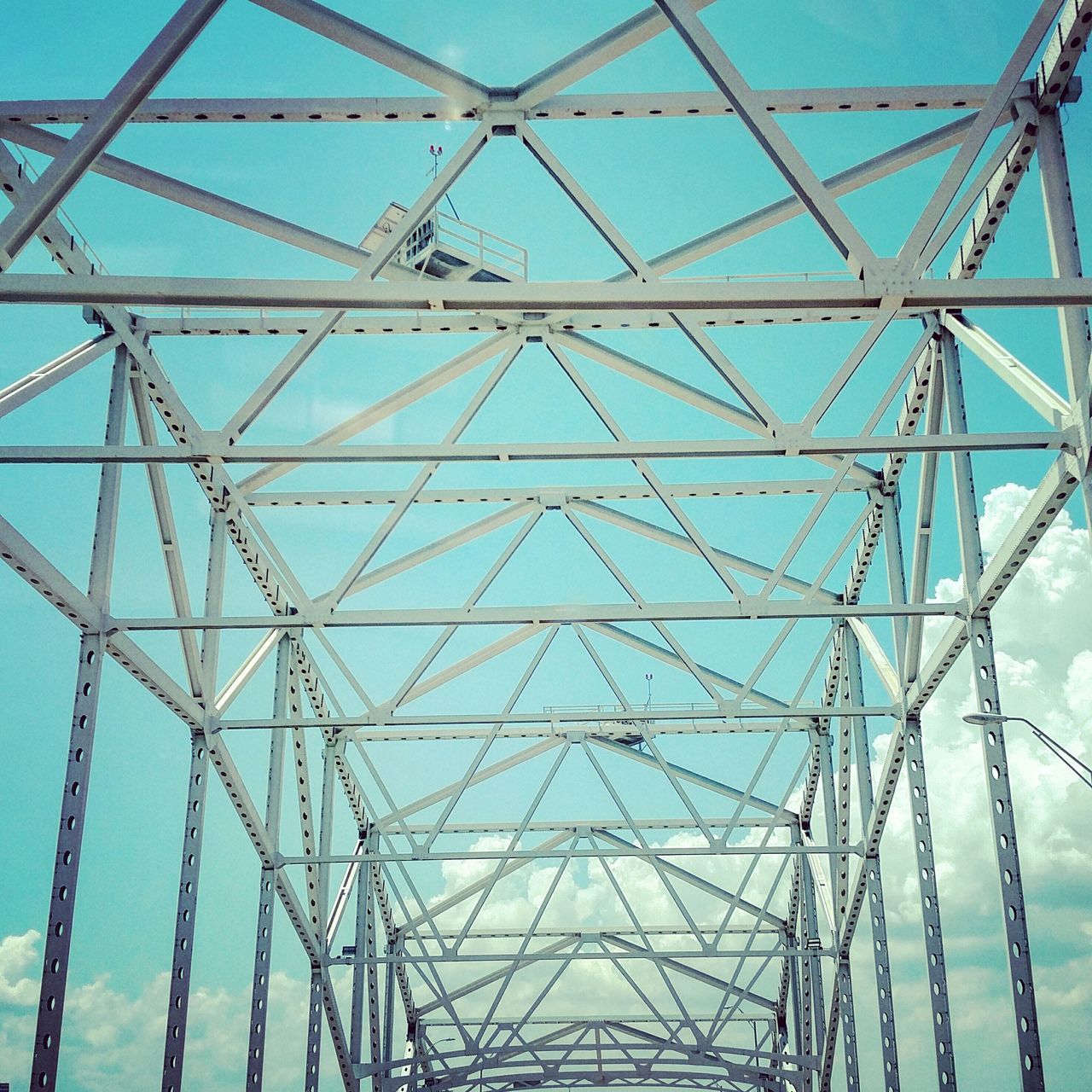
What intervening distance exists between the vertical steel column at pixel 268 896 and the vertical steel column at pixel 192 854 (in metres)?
2.24

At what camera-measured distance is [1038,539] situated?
1734 centimetres

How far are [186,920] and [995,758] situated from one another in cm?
1210

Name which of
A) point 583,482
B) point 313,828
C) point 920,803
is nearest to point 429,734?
point 313,828

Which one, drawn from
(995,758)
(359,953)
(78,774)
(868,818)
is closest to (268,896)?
(78,774)

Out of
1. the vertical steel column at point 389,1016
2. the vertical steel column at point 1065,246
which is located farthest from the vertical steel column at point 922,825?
the vertical steel column at point 389,1016

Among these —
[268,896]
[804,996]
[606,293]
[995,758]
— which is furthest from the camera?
[804,996]

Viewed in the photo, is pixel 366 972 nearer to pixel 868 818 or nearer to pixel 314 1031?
pixel 314 1031

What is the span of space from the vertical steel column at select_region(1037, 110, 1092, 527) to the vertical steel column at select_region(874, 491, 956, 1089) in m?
5.30

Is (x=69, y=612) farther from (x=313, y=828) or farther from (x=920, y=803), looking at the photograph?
(x=920, y=803)

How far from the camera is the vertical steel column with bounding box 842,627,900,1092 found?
26.3m

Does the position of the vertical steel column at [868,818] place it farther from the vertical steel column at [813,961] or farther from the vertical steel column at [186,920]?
the vertical steel column at [186,920]

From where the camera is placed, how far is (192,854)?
21562 millimetres

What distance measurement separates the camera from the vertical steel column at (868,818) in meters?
26.3

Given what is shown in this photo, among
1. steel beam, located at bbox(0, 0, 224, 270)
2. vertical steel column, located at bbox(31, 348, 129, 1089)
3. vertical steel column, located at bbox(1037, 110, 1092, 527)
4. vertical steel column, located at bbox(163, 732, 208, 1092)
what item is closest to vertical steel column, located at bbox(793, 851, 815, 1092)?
vertical steel column, located at bbox(163, 732, 208, 1092)
